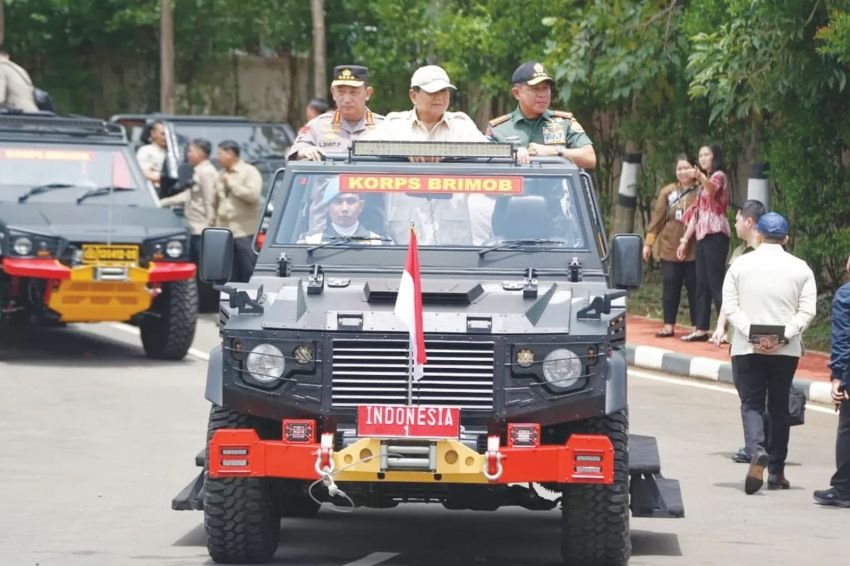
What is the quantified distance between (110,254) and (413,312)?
29.4ft

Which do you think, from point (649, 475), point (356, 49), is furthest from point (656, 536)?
point (356, 49)

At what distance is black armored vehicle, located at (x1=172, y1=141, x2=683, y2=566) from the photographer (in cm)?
853

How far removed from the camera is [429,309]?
884 cm

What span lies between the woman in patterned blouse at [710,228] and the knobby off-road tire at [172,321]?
185 inches

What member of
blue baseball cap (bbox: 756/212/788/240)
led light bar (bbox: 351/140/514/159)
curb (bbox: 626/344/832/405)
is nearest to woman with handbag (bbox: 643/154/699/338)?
curb (bbox: 626/344/832/405)

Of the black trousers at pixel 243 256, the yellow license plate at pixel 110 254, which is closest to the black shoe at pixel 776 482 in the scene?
the yellow license plate at pixel 110 254

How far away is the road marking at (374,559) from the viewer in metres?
9.30

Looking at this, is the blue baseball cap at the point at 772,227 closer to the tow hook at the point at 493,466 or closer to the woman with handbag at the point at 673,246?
the tow hook at the point at 493,466

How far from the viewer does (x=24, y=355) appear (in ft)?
60.9

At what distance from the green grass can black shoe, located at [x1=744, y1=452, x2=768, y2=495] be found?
7.27 metres

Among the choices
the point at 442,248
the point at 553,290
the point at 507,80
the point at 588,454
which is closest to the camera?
the point at 588,454

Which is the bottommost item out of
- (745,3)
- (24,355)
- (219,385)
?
(24,355)

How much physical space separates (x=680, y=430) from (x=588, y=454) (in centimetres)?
596

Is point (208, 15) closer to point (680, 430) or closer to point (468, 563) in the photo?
point (680, 430)
